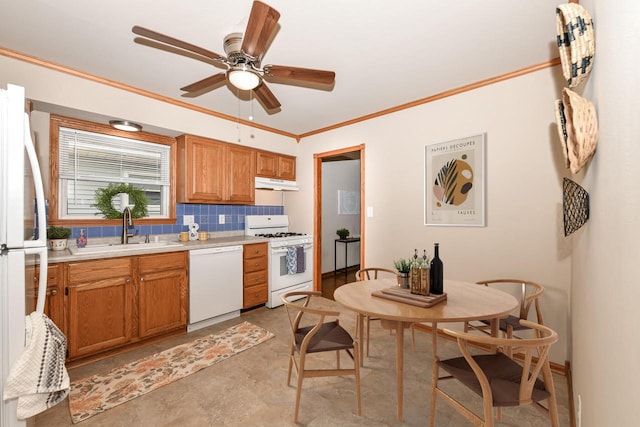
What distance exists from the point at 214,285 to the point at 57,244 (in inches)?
59.0

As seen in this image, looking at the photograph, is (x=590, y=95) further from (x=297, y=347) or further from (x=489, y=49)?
(x=297, y=347)

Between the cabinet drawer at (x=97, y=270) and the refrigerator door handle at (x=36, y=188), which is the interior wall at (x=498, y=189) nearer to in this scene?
the cabinet drawer at (x=97, y=270)

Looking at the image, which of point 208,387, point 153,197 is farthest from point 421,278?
point 153,197

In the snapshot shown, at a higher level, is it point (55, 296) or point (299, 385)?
point (55, 296)

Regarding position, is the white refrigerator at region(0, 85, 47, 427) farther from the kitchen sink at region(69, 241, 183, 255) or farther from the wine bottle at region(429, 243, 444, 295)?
the wine bottle at region(429, 243, 444, 295)

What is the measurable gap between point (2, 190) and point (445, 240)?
326 centimetres

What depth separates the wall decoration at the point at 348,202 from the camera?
20.3 ft

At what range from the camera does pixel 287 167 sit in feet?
14.9

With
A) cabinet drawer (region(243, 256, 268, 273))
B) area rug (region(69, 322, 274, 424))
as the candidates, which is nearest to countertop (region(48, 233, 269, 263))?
cabinet drawer (region(243, 256, 268, 273))

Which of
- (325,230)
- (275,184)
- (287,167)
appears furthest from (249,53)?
(325,230)

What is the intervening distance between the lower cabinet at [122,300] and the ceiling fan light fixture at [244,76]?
6.39 feet

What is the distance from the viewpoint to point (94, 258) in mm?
2393

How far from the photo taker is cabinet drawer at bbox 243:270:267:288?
355cm

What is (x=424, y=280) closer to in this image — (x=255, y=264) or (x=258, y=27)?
(x=258, y=27)
